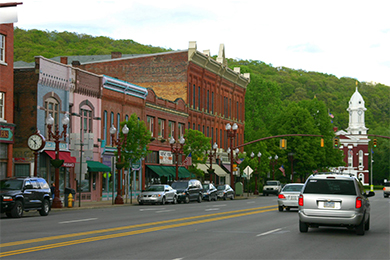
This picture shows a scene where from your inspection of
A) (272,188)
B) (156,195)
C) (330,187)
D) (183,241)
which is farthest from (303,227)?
(272,188)

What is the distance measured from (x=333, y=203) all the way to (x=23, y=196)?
14165 mm

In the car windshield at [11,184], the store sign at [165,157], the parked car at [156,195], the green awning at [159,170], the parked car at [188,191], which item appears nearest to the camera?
the car windshield at [11,184]

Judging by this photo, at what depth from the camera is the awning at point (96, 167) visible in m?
44.0

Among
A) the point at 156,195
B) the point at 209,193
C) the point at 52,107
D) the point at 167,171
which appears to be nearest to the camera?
the point at 156,195

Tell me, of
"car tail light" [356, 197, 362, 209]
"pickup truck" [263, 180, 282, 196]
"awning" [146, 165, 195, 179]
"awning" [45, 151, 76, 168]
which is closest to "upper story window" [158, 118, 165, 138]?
"awning" [146, 165, 195, 179]

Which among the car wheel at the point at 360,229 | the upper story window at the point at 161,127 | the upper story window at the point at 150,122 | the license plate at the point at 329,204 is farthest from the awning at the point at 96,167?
the car wheel at the point at 360,229

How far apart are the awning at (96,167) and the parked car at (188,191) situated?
218 inches

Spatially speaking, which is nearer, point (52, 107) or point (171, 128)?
point (52, 107)

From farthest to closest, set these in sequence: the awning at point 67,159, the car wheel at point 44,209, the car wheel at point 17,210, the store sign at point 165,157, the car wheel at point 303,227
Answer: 1. the store sign at point 165,157
2. the awning at point 67,159
3. the car wheel at point 44,209
4. the car wheel at point 17,210
5. the car wheel at point 303,227

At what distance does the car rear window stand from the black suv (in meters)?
13.1

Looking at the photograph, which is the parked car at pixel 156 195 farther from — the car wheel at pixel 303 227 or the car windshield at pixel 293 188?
the car wheel at pixel 303 227

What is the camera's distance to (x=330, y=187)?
59.3 feet

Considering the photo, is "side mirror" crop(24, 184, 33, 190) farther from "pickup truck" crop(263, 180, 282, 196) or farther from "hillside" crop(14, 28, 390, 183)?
"hillside" crop(14, 28, 390, 183)

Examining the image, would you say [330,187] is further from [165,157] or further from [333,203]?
[165,157]
